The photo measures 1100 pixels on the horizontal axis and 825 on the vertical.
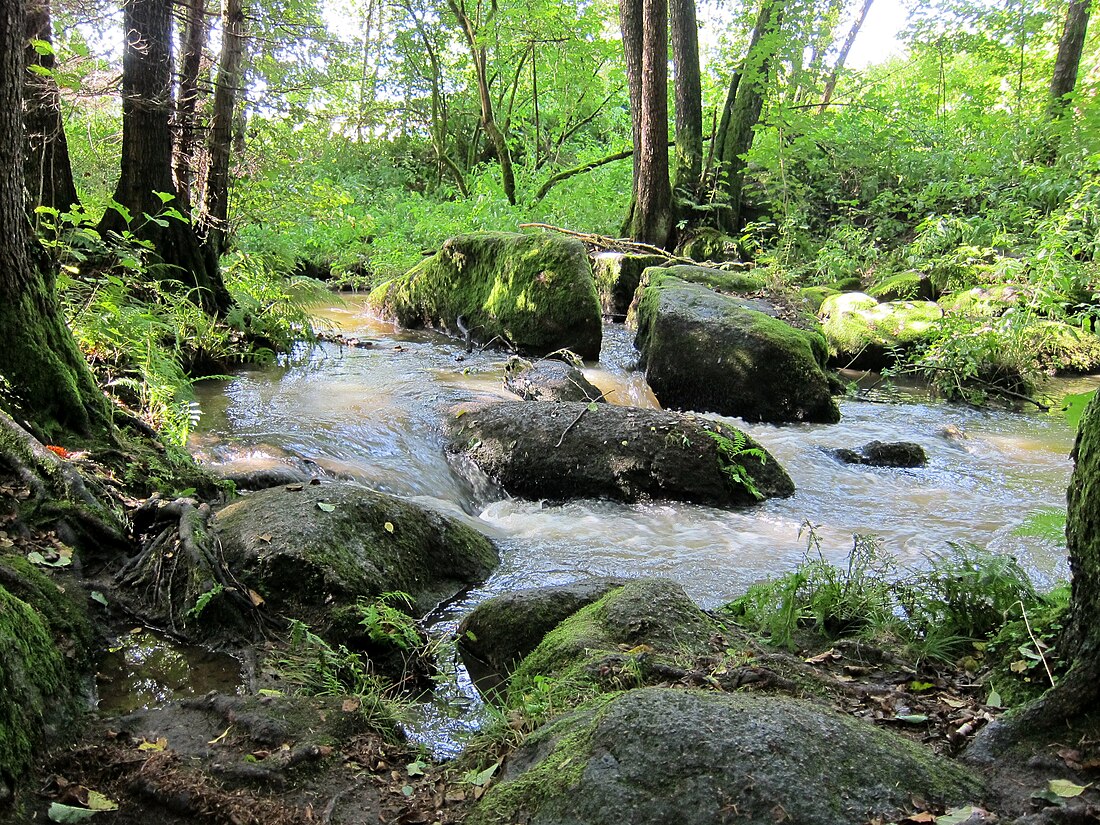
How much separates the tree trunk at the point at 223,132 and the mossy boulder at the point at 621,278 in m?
6.48

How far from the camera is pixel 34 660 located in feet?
7.98

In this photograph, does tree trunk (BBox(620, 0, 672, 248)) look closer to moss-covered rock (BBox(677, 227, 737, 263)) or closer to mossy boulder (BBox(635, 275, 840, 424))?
moss-covered rock (BBox(677, 227, 737, 263))

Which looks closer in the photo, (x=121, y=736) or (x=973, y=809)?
(x=973, y=809)

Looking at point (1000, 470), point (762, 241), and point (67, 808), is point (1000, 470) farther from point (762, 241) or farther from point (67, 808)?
point (762, 241)

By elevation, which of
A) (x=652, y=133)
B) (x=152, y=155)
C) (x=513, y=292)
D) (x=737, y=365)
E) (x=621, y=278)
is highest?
(x=652, y=133)

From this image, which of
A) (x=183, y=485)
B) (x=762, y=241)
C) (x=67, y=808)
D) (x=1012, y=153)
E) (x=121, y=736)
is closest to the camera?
(x=67, y=808)

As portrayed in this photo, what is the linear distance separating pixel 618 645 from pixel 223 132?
8.17 m

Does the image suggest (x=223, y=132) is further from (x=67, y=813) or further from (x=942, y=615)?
(x=942, y=615)

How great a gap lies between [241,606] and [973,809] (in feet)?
9.42

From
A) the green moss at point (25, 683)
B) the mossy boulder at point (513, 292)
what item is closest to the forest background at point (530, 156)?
the mossy boulder at point (513, 292)

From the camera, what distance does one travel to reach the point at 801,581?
3.36 metres

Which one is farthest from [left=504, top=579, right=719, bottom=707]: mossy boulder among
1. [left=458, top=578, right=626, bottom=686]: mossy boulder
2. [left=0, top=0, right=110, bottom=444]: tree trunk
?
[left=0, top=0, right=110, bottom=444]: tree trunk

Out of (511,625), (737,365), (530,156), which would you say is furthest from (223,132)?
(530,156)

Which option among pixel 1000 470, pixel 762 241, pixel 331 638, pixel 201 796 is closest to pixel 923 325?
pixel 1000 470
